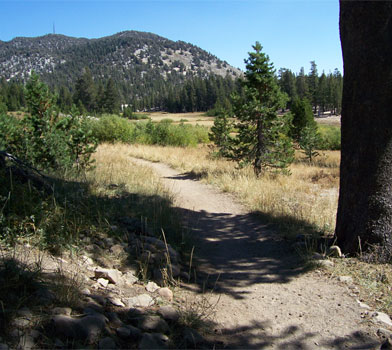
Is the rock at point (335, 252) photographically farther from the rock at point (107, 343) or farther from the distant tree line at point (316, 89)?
the distant tree line at point (316, 89)

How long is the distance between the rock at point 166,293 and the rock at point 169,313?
36 cm

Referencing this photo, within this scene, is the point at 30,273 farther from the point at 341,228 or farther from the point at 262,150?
the point at 262,150

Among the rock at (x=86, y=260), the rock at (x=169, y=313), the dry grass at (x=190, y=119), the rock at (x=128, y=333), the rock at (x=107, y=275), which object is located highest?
the dry grass at (x=190, y=119)

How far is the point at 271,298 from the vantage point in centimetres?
371

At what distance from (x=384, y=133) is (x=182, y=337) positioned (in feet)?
10.8

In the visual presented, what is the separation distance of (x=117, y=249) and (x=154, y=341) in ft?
6.11

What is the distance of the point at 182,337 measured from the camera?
272 cm

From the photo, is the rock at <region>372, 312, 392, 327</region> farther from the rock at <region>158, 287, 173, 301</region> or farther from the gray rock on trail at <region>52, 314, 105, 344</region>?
the gray rock on trail at <region>52, 314, 105, 344</region>

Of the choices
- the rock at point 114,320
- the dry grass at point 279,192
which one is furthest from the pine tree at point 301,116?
the rock at point 114,320

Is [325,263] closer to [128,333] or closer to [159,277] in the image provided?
[159,277]

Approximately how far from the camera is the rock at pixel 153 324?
8.79ft

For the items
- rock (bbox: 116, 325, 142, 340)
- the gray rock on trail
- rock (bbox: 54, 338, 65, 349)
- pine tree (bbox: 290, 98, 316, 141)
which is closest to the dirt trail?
rock (bbox: 116, 325, 142, 340)

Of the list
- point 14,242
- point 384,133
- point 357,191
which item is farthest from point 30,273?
point 384,133

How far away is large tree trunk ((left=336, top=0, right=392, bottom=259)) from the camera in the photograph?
3867 mm
